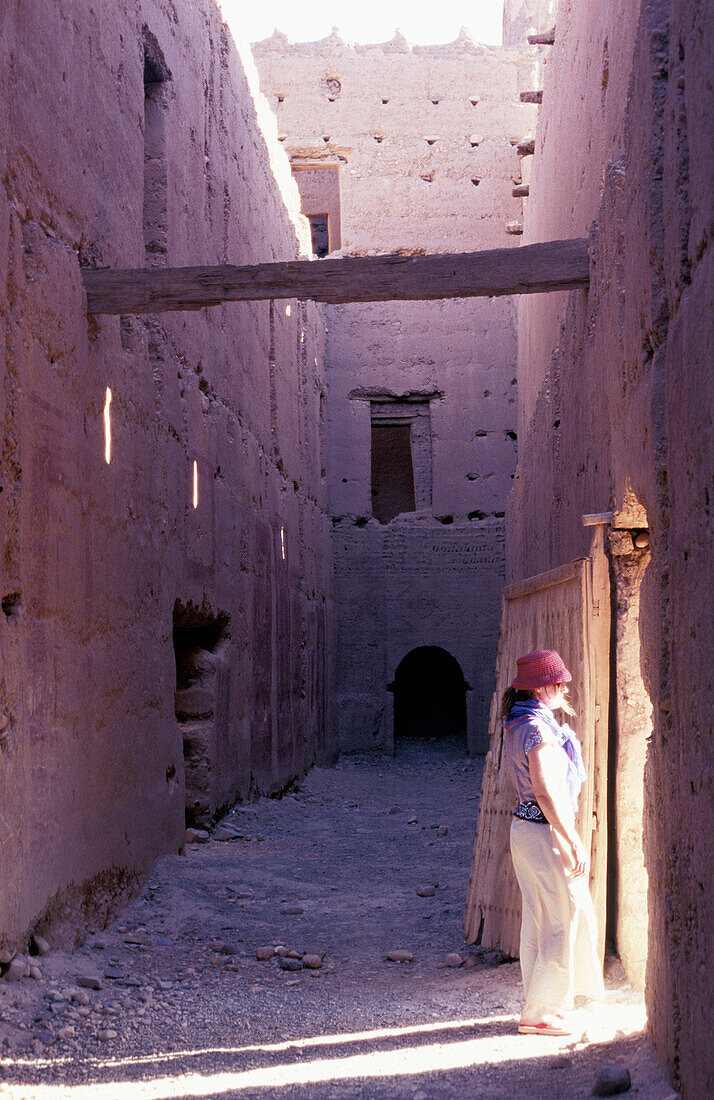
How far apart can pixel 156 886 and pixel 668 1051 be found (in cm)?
379

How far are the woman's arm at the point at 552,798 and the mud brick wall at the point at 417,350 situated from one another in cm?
1097

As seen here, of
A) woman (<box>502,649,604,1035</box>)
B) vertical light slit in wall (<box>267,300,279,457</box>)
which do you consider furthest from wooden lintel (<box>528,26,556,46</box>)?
woman (<box>502,649,604,1035</box>)

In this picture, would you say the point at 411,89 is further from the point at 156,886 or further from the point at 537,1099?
the point at 537,1099

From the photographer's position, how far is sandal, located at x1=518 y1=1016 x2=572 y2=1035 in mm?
3748

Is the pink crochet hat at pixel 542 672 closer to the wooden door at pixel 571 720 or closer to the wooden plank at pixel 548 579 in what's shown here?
the wooden door at pixel 571 720

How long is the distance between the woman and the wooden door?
0.41 metres

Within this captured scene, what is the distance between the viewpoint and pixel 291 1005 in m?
4.43

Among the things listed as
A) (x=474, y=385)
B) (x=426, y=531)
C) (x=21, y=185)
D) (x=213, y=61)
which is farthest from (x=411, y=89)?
(x=21, y=185)

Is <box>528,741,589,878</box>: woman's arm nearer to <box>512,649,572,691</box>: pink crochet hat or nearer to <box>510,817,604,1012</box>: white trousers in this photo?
<box>510,817,604,1012</box>: white trousers

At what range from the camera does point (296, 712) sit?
1176cm

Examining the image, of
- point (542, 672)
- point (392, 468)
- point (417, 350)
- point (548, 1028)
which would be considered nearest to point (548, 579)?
point (542, 672)

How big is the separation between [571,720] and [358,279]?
2.51m

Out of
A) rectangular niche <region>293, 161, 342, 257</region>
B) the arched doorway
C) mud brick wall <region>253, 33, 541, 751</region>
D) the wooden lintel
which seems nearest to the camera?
the wooden lintel

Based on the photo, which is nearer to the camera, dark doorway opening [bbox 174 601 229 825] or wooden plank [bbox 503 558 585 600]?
wooden plank [bbox 503 558 585 600]
